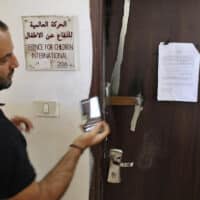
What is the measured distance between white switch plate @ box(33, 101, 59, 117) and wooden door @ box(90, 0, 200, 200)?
0.27 m

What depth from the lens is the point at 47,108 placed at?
1.77 m

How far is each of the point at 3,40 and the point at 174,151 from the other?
1061 mm

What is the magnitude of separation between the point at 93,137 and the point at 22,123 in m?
0.45

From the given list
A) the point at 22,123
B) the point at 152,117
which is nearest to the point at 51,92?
the point at 22,123

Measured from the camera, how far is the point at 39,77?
175cm

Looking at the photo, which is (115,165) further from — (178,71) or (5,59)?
(5,59)

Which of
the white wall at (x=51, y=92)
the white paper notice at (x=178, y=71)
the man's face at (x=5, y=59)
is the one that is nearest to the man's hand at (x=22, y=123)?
the white wall at (x=51, y=92)

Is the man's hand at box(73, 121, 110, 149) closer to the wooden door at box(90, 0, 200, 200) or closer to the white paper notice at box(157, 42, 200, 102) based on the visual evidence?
the wooden door at box(90, 0, 200, 200)

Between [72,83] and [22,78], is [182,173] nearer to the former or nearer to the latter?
[72,83]

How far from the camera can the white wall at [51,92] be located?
1676 mm

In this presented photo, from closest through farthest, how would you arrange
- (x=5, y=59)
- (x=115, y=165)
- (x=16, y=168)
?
1. (x=16, y=168)
2. (x=5, y=59)
3. (x=115, y=165)

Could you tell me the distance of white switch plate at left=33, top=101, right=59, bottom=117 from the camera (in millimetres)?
1759

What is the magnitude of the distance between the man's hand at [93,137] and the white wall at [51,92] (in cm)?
27

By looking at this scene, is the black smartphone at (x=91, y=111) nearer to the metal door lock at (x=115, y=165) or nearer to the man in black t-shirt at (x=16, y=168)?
the man in black t-shirt at (x=16, y=168)
